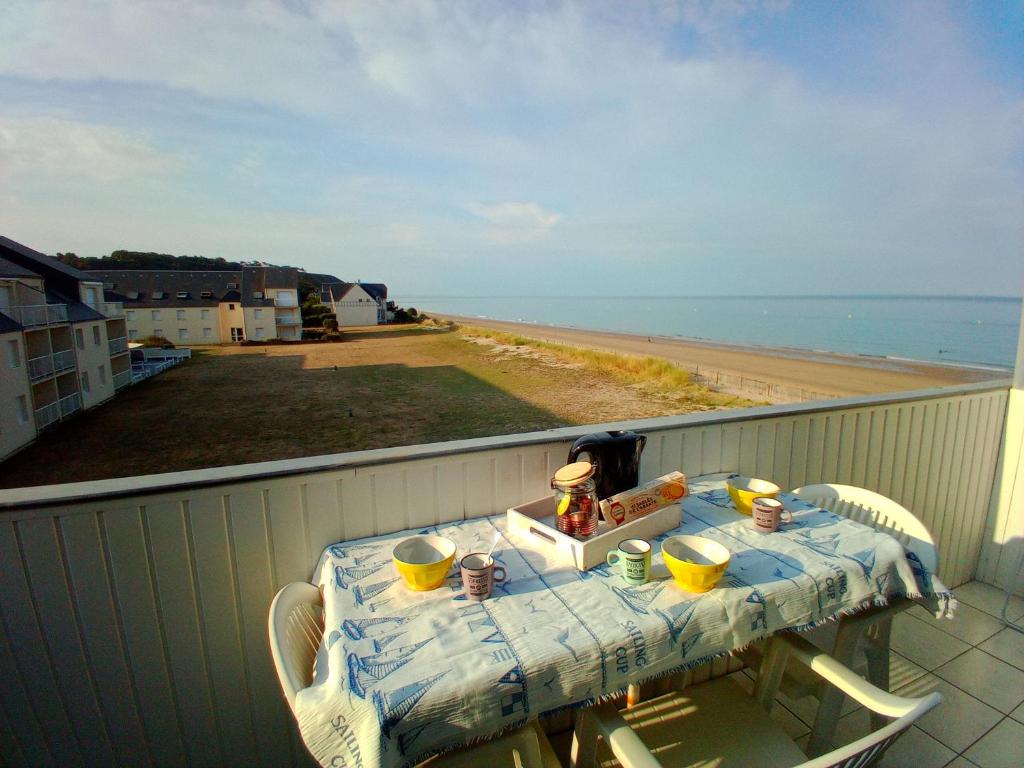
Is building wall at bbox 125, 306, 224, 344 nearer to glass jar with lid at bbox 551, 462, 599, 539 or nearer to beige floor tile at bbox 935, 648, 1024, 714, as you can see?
glass jar with lid at bbox 551, 462, 599, 539

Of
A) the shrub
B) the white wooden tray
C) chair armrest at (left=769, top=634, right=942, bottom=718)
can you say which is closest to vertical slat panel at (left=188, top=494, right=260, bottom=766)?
the white wooden tray

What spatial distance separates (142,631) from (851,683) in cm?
145

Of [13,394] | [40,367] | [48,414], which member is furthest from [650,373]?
[48,414]

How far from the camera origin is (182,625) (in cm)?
104

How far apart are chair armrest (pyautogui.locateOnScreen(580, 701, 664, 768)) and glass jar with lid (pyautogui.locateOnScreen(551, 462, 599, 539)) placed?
0.33 m

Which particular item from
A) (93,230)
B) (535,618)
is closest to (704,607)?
(535,618)

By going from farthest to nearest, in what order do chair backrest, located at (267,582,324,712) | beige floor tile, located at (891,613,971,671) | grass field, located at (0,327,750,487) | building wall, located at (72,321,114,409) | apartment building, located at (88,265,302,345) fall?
apartment building, located at (88,265,302,345) → building wall, located at (72,321,114,409) → grass field, located at (0,327,750,487) → beige floor tile, located at (891,613,971,671) → chair backrest, located at (267,582,324,712)

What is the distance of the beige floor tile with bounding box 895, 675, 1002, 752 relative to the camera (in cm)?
140

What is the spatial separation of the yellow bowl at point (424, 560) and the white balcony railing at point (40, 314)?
14.8m

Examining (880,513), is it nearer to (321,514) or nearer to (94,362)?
(321,514)

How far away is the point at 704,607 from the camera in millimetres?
814

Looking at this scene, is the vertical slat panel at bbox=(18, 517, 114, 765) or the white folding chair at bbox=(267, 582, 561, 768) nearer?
the white folding chair at bbox=(267, 582, 561, 768)

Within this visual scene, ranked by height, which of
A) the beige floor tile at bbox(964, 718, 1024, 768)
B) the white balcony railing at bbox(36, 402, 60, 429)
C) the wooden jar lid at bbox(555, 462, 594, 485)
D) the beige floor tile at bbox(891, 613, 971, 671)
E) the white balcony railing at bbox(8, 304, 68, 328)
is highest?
the white balcony railing at bbox(8, 304, 68, 328)

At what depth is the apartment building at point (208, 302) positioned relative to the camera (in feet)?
53.7
